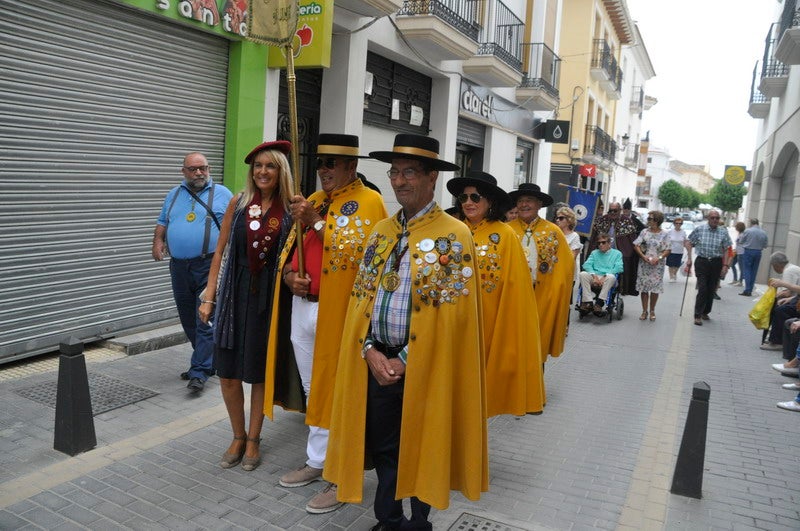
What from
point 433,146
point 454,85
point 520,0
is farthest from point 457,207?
point 520,0

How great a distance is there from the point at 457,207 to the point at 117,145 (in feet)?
12.7

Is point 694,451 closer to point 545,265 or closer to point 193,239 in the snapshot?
point 545,265

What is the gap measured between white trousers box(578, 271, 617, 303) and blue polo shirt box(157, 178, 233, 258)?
24.4ft

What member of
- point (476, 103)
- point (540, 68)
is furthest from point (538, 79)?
point (476, 103)

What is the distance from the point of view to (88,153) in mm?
6766

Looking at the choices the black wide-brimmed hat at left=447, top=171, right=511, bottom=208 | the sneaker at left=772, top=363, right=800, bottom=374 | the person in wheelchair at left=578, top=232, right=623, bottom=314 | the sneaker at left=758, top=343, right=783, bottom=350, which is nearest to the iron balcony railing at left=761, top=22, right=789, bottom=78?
the person in wheelchair at left=578, top=232, right=623, bottom=314

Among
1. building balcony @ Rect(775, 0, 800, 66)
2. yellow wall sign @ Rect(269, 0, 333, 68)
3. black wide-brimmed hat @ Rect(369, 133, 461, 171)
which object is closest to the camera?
black wide-brimmed hat @ Rect(369, 133, 461, 171)

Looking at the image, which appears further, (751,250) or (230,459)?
(751,250)

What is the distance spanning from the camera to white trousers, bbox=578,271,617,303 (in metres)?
11.5

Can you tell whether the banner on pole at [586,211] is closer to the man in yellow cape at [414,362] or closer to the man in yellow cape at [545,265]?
the man in yellow cape at [545,265]

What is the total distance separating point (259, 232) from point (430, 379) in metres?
1.67

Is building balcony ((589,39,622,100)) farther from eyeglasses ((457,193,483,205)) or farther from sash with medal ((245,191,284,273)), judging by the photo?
sash with medal ((245,191,284,273))

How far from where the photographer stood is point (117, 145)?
23.2 feet

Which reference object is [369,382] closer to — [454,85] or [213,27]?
[213,27]
